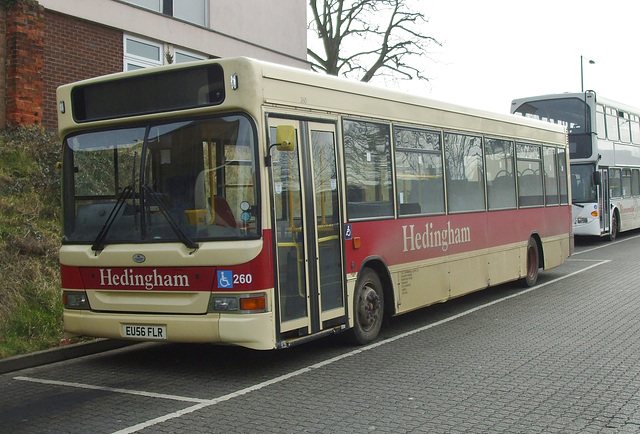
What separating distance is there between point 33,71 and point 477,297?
8979 millimetres

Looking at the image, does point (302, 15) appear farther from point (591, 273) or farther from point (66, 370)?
point (66, 370)

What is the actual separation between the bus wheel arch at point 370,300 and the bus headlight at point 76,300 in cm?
290

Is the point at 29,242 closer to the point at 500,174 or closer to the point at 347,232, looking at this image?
the point at 347,232

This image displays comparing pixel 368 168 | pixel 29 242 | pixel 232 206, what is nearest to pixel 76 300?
pixel 232 206

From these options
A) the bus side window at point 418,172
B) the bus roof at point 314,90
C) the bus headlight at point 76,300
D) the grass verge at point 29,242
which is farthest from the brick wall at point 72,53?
the bus side window at point 418,172

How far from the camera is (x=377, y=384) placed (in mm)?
7133

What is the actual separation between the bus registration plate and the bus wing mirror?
6.84 ft

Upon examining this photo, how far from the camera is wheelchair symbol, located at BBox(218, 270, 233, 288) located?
285 inches

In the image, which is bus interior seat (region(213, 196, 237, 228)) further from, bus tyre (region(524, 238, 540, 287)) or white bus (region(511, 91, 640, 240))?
white bus (region(511, 91, 640, 240))

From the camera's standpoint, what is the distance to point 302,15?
915 inches

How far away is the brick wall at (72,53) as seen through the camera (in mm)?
14867

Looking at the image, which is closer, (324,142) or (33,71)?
(324,142)

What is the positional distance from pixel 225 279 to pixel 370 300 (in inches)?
95.3

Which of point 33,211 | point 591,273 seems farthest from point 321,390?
point 591,273
